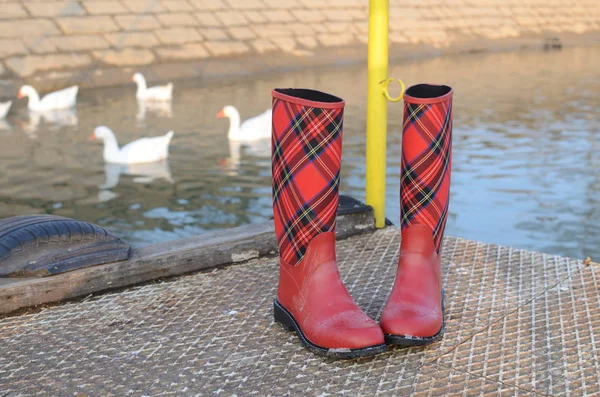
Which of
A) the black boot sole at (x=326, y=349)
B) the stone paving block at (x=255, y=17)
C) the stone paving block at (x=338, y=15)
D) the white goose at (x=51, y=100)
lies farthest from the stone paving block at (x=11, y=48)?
the black boot sole at (x=326, y=349)

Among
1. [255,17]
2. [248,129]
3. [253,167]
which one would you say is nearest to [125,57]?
[255,17]

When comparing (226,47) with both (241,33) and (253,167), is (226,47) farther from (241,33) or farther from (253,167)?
(253,167)

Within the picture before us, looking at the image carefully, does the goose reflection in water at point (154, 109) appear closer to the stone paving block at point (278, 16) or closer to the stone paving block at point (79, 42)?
the stone paving block at point (79, 42)

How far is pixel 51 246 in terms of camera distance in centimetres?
250

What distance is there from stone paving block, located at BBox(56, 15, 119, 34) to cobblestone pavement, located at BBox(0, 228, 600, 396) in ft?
28.6

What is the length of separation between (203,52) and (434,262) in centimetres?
977

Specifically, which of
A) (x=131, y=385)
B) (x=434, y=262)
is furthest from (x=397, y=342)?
(x=131, y=385)

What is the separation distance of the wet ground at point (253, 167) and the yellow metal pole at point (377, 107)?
1502 mm

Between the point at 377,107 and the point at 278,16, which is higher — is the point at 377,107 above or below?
above

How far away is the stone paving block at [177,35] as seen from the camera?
11.3 metres

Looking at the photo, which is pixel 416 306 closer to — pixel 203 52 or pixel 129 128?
pixel 129 128

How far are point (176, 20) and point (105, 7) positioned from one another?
3.48ft

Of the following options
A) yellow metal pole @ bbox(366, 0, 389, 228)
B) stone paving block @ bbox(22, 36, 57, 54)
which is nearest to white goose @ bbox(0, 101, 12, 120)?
stone paving block @ bbox(22, 36, 57, 54)

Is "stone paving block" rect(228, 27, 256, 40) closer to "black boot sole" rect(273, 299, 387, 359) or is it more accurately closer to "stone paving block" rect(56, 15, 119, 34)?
"stone paving block" rect(56, 15, 119, 34)
